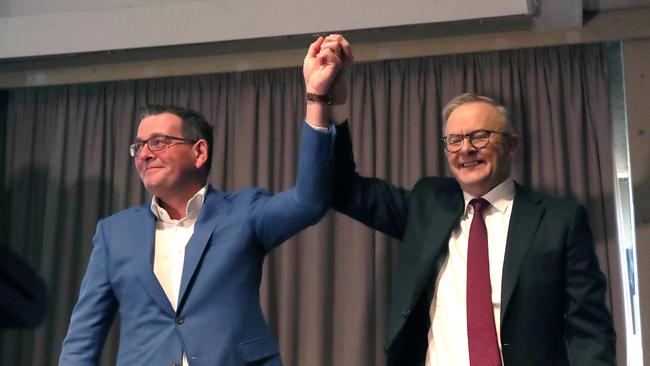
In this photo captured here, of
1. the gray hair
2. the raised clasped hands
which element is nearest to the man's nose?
the gray hair

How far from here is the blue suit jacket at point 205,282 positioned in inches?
72.9

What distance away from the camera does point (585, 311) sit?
6.16 feet

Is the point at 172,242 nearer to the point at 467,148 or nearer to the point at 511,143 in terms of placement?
the point at 467,148

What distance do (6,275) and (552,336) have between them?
1463 millimetres

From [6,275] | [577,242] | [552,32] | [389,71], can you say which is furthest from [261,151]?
[6,275]

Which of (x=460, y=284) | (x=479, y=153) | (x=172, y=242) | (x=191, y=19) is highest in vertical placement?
(x=191, y=19)

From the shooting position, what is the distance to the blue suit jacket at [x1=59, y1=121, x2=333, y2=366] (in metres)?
1.85

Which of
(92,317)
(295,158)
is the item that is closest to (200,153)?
(92,317)

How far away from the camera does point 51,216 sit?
3.36 m

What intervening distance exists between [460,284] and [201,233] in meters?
0.67

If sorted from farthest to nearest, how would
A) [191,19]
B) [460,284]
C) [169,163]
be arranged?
[191,19]
[169,163]
[460,284]

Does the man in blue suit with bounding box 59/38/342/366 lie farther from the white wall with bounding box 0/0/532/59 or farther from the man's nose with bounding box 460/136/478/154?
the white wall with bounding box 0/0/532/59

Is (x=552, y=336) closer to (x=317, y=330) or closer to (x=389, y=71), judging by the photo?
(x=317, y=330)

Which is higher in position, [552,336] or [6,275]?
[6,275]
